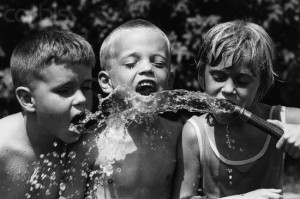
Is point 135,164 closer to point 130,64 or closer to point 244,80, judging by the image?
point 130,64

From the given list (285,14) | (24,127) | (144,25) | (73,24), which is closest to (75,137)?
(24,127)

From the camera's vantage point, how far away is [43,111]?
359 cm

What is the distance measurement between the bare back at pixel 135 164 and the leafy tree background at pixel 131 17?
8.18 feet

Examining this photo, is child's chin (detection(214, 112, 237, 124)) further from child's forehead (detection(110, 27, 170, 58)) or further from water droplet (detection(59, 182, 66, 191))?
water droplet (detection(59, 182, 66, 191))

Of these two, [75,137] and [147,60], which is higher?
[147,60]

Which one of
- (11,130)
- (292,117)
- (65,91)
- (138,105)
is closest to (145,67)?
(138,105)

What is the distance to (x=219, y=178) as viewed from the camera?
12.6ft

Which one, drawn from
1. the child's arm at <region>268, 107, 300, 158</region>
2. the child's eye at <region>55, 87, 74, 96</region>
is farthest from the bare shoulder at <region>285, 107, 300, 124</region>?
the child's eye at <region>55, 87, 74, 96</region>

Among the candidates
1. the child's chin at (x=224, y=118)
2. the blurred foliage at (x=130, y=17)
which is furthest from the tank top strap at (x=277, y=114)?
the blurred foliage at (x=130, y=17)

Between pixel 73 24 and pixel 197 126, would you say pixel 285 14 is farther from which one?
pixel 197 126

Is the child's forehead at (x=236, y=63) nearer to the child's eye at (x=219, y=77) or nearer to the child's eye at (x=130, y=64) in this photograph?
the child's eye at (x=219, y=77)

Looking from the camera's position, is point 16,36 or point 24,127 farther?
point 16,36

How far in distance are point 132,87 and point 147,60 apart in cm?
18

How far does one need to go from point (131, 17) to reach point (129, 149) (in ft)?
8.80
